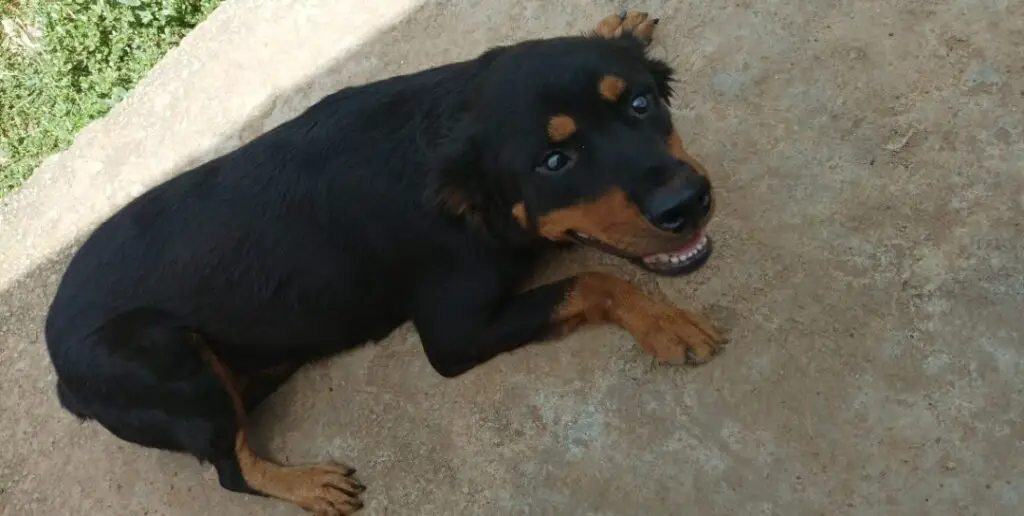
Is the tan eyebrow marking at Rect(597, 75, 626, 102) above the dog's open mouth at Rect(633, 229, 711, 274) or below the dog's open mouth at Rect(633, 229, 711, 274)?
above

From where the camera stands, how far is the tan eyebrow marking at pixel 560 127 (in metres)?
2.44

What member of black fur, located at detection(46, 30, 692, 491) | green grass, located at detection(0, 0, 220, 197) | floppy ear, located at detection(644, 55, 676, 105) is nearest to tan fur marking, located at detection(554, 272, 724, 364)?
black fur, located at detection(46, 30, 692, 491)

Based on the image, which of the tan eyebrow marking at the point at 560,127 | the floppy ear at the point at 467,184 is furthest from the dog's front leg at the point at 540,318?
the tan eyebrow marking at the point at 560,127

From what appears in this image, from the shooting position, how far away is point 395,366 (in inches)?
135

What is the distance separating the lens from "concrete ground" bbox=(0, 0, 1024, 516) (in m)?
2.69

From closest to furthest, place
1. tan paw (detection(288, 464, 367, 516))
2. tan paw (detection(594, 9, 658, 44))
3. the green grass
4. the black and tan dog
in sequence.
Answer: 1. the black and tan dog
2. tan paw (detection(288, 464, 367, 516))
3. tan paw (detection(594, 9, 658, 44))
4. the green grass

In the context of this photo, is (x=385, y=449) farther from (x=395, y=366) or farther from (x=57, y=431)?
(x=57, y=431)

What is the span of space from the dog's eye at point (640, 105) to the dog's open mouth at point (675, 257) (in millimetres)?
420

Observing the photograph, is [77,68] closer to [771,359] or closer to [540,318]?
[540,318]

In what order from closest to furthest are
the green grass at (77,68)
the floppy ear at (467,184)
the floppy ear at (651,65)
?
the floppy ear at (467,184) < the floppy ear at (651,65) < the green grass at (77,68)

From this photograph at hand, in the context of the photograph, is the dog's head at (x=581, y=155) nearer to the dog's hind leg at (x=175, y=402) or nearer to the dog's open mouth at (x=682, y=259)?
the dog's open mouth at (x=682, y=259)

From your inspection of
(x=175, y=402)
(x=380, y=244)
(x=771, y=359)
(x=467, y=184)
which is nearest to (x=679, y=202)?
(x=467, y=184)

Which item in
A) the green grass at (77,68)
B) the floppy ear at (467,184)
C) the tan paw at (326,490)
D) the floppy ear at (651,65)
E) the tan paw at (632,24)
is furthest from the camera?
the green grass at (77,68)

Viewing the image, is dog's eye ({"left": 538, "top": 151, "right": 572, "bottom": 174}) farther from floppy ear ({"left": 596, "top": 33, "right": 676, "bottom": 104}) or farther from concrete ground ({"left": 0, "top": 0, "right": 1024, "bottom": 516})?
concrete ground ({"left": 0, "top": 0, "right": 1024, "bottom": 516})
